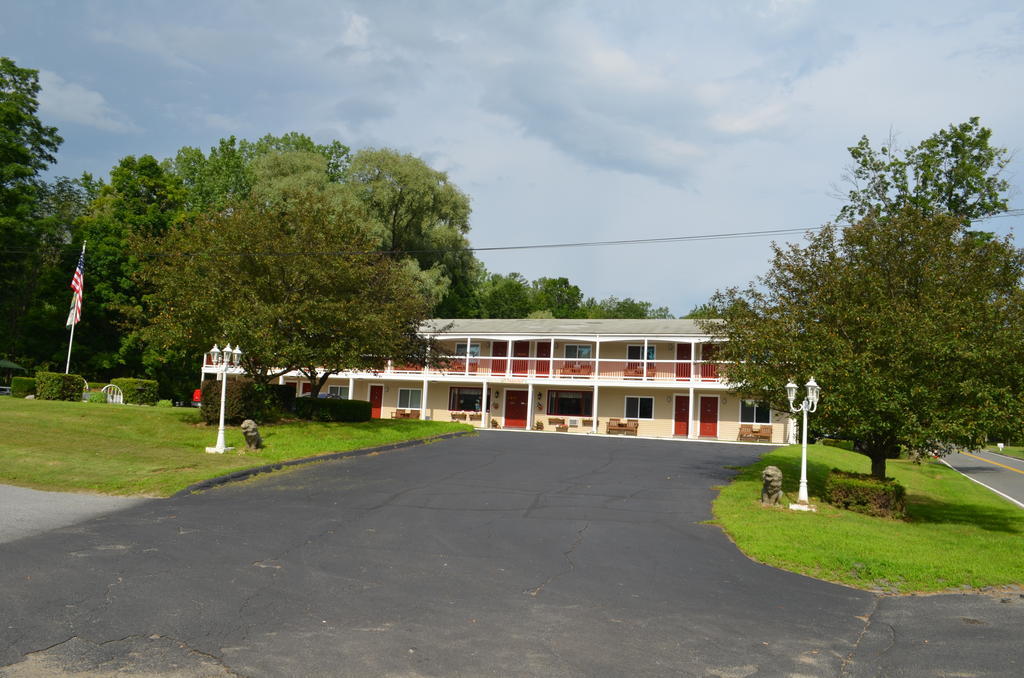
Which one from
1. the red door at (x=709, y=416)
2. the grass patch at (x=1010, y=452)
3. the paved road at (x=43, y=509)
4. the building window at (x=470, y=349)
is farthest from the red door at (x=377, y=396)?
the grass patch at (x=1010, y=452)

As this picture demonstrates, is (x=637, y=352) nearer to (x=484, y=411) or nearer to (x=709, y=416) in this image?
(x=709, y=416)

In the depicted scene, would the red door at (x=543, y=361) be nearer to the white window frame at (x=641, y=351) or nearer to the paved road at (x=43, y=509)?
the white window frame at (x=641, y=351)

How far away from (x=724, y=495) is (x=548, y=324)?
26006 mm

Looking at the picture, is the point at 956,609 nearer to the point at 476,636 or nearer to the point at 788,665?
the point at 788,665

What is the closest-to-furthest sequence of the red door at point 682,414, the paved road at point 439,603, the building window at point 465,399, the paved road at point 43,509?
the paved road at point 439,603, the paved road at point 43,509, the red door at point 682,414, the building window at point 465,399

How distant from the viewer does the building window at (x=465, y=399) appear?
1578 inches

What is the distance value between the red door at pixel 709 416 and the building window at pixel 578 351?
20.9 feet

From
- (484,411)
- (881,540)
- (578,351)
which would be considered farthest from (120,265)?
(881,540)

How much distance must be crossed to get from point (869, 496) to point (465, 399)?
26.7 metres

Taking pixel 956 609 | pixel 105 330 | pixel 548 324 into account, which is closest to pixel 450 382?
pixel 548 324

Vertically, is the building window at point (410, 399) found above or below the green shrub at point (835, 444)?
above

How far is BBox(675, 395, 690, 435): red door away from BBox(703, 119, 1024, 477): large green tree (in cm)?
1742

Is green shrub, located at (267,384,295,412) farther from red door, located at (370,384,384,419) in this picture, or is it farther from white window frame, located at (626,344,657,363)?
white window frame, located at (626,344,657,363)

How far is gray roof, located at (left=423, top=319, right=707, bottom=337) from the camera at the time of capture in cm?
3678
